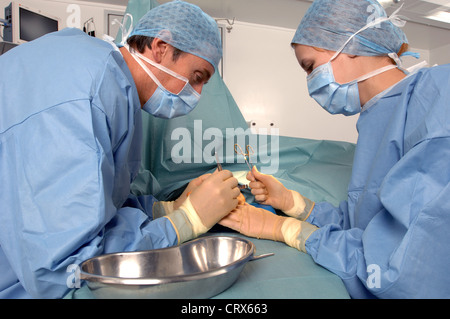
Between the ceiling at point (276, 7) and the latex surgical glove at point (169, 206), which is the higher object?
the ceiling at point (276, 7)

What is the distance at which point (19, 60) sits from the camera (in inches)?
36.5

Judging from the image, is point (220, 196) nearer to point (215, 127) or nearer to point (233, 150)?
point (233, 150)

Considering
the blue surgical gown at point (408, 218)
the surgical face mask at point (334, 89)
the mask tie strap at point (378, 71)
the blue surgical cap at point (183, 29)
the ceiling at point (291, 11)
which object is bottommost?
the blue surgical gown at point (408, 218)

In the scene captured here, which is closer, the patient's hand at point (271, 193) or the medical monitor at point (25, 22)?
the patient's hand at point (271, 193)

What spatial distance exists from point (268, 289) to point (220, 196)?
16.8 inches

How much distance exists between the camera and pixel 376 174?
1109mm

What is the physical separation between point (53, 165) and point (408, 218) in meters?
0.84

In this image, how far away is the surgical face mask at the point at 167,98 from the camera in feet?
4.08

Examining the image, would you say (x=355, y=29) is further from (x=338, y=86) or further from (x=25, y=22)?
(x=25, y=22)

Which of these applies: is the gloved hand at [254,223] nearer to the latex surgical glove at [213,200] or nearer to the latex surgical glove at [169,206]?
the latex surgical glove at [213,200]

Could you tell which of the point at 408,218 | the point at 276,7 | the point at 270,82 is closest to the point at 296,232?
the point at 408,218

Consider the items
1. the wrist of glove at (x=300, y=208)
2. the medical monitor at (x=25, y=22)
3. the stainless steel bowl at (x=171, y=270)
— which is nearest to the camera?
the stainless steel bowl at (x=171, y=270)

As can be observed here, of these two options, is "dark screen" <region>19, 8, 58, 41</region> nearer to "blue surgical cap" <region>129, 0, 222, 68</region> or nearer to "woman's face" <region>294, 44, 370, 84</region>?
"blue surgical cap" <region>129, 0, 222, 68</region>

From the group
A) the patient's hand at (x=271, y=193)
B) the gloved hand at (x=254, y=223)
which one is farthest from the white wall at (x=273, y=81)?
the gloved hand at (x=254, y=223)
